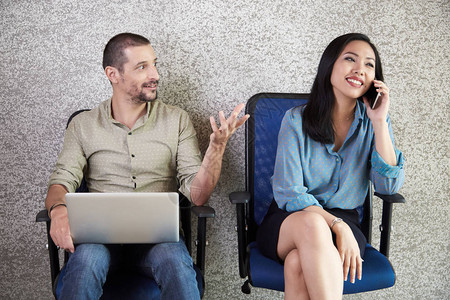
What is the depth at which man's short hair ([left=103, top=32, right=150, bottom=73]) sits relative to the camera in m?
1.73

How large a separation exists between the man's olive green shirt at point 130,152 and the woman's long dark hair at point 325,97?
0.47 metres

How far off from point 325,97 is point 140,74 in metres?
0.74

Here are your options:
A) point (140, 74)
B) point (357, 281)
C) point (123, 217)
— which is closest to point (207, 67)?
point (140, 74)

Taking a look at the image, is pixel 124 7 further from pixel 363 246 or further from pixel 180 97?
pixel 363 246

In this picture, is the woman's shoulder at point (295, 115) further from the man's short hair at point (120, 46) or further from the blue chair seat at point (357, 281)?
the man's short hair at point (120, 46)

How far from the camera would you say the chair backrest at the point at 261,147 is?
5.92 feet

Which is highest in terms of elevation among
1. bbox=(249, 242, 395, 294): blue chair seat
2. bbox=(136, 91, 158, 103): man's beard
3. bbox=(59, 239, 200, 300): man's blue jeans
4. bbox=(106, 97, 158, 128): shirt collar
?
bbox=(136, 91, 158, 103): man's beard

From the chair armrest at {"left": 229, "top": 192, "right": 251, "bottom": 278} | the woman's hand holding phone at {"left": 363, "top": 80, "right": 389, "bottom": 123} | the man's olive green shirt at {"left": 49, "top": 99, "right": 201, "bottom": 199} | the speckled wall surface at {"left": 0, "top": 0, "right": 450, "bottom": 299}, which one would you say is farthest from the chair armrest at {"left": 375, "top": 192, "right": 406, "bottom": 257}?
the man's olive green shirt at {"left": 49, "top": 99, "right": 201, "bottom": 199}

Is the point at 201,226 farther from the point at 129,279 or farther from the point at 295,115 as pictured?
the point at 295,115

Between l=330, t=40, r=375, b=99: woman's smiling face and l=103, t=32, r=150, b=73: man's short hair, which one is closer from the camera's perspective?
l=330, t=40, r=375, b=99: woman's smiling face

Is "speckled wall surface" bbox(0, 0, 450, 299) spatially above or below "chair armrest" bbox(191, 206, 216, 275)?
above

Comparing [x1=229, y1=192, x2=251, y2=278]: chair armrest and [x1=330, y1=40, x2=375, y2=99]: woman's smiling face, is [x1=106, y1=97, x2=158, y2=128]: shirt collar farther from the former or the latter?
[x1=330, y1=40, x2=375, y2=99]: woman's smiling face

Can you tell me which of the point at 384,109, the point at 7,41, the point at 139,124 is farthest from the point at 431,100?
the point at 7,41

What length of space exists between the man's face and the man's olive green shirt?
7 centimetres
